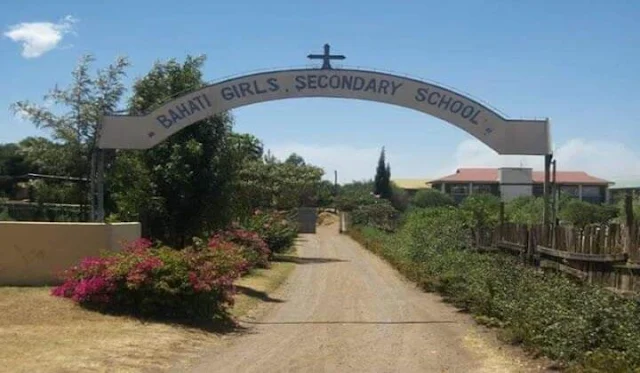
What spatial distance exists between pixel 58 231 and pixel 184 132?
17.6ft

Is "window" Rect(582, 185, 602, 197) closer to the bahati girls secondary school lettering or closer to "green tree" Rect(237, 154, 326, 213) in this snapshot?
"green tree" Rect(237, 154, 326, 213)

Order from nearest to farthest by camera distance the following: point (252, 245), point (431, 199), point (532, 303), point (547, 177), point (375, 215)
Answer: point (532, 303) < point (547, 177) < point (252, 245) < point (375, 215) < point (431, 199)

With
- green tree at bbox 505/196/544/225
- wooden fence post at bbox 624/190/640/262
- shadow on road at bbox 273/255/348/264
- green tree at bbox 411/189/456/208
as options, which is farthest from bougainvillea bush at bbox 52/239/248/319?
green tree at bbox 411/189/456/208

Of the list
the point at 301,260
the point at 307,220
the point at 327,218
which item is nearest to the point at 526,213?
the point at 301,260

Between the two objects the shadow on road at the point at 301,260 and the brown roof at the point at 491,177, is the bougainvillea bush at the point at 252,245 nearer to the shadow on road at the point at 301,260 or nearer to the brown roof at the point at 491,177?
the shadow on road at the point at 301,260

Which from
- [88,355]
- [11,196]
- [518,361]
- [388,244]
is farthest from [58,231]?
[11,196]

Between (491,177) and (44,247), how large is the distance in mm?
83439

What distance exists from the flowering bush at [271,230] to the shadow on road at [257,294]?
1218cm

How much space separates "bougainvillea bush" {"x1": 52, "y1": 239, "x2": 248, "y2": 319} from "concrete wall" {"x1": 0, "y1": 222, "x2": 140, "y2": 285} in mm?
1497

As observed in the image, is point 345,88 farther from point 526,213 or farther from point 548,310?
point 526,213

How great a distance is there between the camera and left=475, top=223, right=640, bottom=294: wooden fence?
1068 centimetres

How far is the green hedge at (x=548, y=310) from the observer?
8.80 meters

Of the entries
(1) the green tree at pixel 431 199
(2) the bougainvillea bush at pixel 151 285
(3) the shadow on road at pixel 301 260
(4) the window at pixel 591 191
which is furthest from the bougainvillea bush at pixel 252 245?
(4) the window at pixel 591 191

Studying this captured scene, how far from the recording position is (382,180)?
98.9 meters
